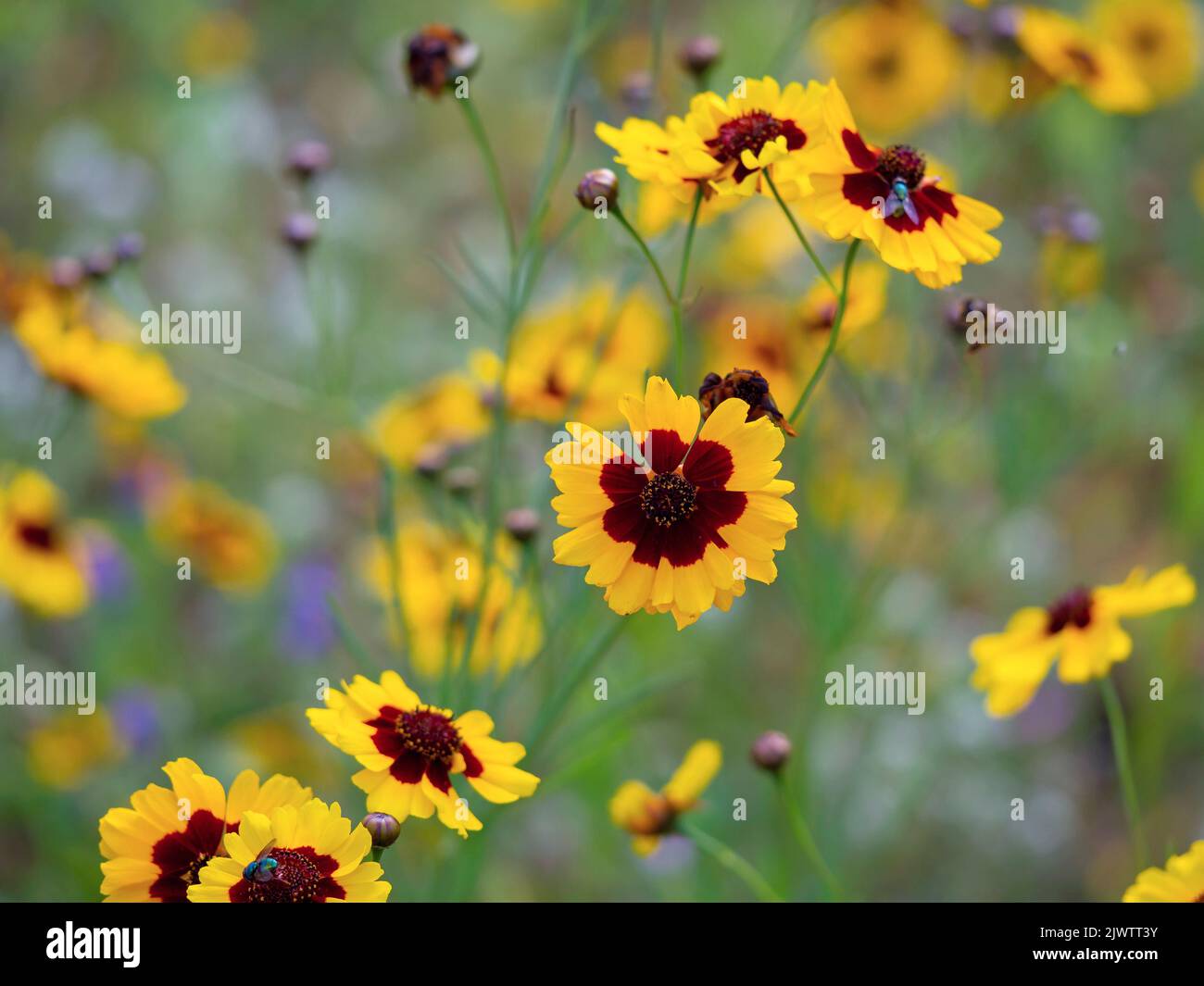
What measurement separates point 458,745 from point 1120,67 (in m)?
1.72

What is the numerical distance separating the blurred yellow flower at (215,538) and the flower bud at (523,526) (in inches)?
48.3

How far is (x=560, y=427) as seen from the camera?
77.1 inches

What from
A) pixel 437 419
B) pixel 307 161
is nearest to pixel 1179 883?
pixel 437 419

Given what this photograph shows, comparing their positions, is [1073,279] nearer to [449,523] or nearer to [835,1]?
[449,523]

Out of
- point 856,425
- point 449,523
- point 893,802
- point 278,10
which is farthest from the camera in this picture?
point 278,10

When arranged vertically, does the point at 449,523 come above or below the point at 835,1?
below

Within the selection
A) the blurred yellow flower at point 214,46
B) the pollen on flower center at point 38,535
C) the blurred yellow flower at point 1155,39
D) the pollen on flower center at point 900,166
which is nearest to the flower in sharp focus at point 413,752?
the pollen on flower center at point 900,166

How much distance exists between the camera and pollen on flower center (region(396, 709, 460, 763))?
48.7 inches

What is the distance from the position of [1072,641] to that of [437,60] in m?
1.07

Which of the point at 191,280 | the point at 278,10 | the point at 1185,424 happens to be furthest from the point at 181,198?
the point at 1185,424

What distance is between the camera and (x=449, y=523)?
82.1 inches

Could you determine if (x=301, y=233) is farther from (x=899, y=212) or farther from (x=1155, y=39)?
(x=1155, y=39)

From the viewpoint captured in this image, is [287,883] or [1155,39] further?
[1155,39]

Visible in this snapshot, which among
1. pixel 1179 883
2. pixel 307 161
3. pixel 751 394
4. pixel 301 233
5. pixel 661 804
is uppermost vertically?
pixel 307 161
